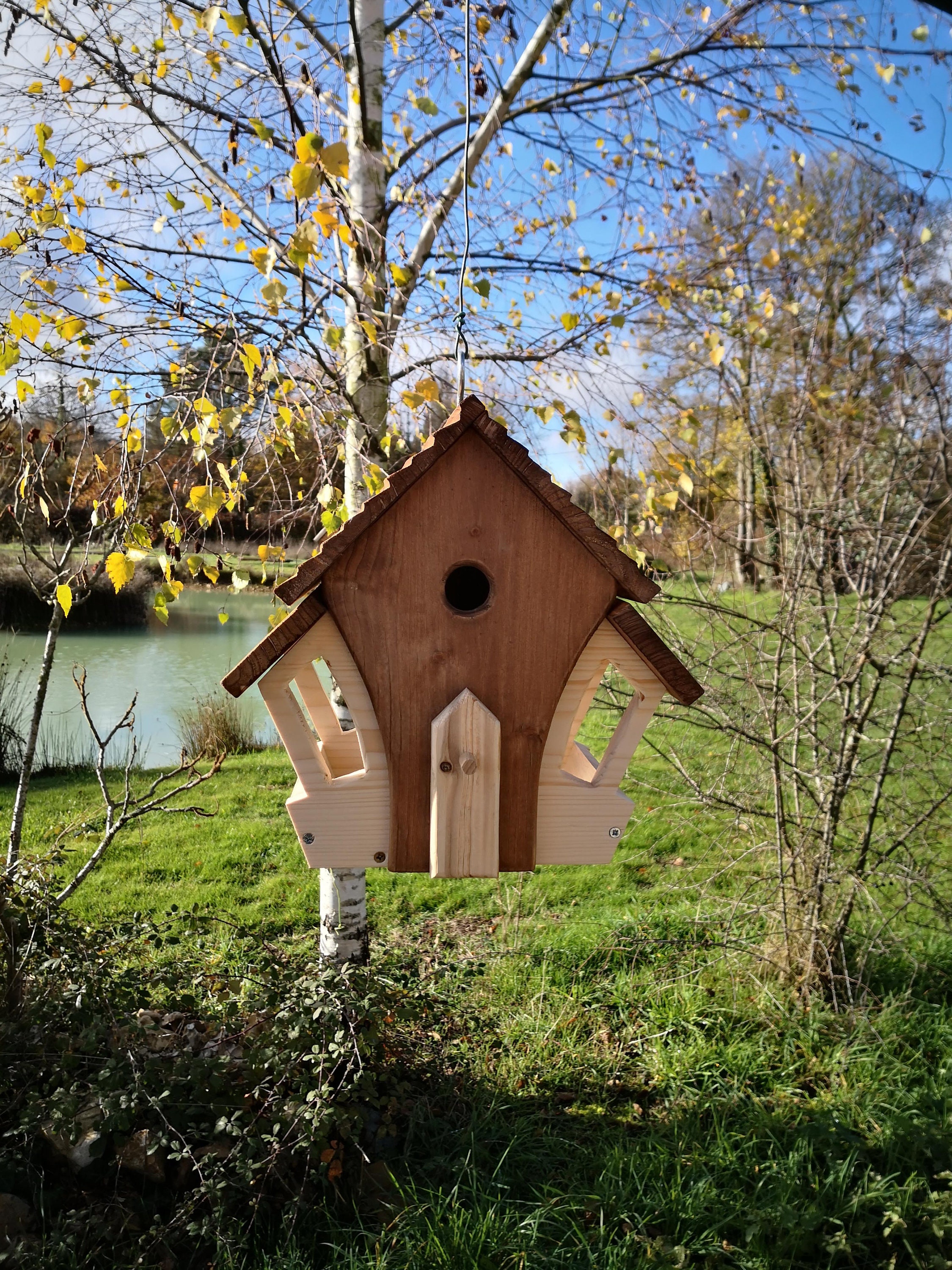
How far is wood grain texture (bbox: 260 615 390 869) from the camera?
52.5 inches

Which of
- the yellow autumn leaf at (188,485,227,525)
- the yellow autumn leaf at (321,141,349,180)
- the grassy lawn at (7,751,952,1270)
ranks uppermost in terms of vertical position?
the yellow autumn leaf at (321,141,349,180)

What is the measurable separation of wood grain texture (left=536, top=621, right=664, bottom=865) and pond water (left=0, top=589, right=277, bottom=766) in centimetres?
531

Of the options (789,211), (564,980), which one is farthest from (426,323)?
(564,980)

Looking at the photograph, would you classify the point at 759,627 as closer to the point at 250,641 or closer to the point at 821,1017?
the point at 821,1017

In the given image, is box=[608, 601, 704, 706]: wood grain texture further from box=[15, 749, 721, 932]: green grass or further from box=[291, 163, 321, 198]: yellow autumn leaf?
box=[15, 749, 721, 932]: green grass

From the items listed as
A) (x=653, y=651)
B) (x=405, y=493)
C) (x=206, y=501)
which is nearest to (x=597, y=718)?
(x=206, y=501)

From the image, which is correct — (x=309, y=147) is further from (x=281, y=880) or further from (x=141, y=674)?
(x=141, y=674)

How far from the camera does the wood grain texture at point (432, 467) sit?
123 cm

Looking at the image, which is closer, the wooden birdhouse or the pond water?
the wooden birdhouse

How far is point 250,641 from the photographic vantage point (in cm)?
1602

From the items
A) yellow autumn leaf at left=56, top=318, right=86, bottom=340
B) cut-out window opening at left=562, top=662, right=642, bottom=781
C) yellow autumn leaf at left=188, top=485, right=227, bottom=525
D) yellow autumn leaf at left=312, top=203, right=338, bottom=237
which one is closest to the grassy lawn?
cut-out window opening at left=562, top=662, right=642, bottom=781

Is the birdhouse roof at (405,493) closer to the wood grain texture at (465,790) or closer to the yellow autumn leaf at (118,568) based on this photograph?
the wood grain texture at (465,790)

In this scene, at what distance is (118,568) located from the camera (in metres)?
1.96

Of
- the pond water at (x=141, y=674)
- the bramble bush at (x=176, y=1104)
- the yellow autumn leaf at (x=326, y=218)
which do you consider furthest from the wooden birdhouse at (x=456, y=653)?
the pond water at (x=141, y=674)
